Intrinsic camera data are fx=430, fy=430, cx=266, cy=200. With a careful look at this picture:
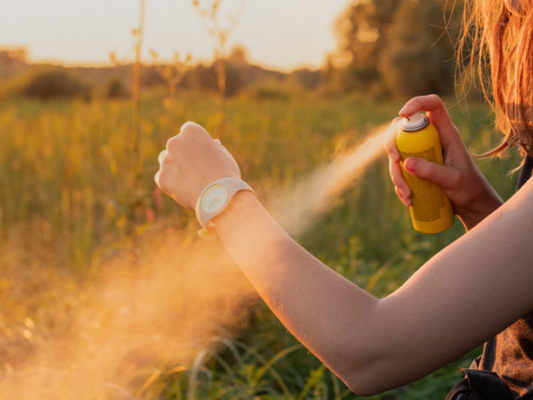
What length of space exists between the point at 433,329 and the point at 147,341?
4.88ft

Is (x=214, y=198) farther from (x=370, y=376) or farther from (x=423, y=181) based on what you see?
(x=423, y=181)

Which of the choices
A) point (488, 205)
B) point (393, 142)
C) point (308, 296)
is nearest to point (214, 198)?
point (308, 296)

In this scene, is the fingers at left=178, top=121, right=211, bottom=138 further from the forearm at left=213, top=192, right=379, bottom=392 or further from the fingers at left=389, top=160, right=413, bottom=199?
the fingers at left=389, top=160, right=413, bottom=199

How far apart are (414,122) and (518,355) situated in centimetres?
56

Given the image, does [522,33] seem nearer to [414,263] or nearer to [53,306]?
[414,263]

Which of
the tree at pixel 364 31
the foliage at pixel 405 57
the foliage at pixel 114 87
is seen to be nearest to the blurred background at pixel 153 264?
the foliage at pixel 114 87

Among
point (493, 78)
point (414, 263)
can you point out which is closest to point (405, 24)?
point (414, 263)

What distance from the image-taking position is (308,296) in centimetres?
68

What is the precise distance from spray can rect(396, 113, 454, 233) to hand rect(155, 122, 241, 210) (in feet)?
1.45

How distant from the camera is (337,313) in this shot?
667 millimetres

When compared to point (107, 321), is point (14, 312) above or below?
below

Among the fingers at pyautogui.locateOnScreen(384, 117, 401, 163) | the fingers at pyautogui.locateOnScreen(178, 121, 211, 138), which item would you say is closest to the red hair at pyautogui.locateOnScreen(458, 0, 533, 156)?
the fingers at pyautogui.locateOnScreen(384, 117, 401, 163)

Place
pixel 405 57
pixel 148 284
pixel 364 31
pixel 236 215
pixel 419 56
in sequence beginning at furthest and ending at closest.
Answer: pixel 364 31 → pixel 405 57 → pixel 419 56 → pixel 148 284 → pixel 236 215

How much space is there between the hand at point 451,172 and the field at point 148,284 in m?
0.09
